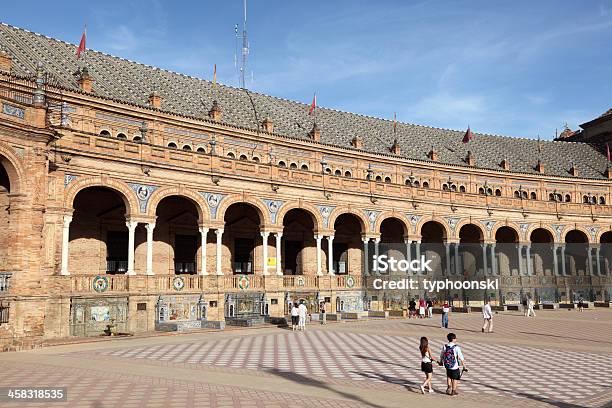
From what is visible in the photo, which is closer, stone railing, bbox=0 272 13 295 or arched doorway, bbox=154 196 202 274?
stone railing, bbox=0 272 13 295

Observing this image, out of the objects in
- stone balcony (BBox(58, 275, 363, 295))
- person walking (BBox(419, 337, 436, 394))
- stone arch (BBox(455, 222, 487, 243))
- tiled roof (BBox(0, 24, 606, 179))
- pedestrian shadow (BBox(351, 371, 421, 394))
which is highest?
tiled roof (BBox(0, 24, 606, 179))

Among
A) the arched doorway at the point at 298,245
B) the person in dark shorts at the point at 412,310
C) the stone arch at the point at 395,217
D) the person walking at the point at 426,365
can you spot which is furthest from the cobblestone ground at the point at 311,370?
the stone arch at the point at 395,217

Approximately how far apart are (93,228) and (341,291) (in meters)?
15.8

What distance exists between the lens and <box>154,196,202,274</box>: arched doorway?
3350 centimetres

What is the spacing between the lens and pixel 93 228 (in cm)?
3106

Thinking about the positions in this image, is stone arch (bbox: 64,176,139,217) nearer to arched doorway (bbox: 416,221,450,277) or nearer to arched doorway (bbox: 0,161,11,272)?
arched doorway (bbox: 0,161,11,272)

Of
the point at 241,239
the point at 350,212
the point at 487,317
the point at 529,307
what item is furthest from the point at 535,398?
the point at 241,239

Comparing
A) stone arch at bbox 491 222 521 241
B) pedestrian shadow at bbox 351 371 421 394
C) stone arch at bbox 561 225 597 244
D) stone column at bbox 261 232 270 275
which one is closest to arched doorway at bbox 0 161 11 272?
pedestrian shadow at bbox 351 371 421 394

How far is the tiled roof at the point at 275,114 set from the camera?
35.7 m

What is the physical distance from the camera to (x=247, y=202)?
3316 cm

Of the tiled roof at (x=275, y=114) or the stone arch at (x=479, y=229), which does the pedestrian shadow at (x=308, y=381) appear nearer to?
the tiled roof at (x=275, y=114)

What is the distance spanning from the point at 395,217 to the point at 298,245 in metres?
7.24

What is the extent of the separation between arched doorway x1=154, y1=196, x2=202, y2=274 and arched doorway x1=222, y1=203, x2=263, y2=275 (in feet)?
6.81

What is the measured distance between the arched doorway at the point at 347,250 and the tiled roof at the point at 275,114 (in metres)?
6.83
